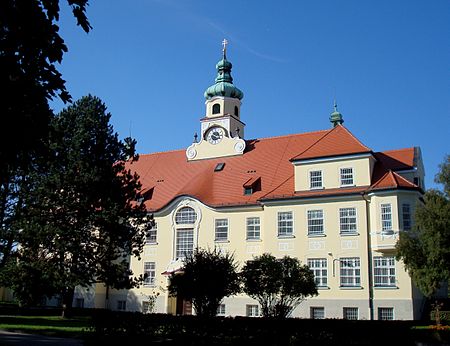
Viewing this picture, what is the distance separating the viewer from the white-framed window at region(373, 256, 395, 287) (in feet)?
107

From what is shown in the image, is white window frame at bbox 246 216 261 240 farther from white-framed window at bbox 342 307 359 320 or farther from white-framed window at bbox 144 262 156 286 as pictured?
white-framed window at bbox 144 262 156 286

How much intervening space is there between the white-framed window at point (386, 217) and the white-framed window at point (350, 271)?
8.77 feet

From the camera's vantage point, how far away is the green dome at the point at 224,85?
47812 mm

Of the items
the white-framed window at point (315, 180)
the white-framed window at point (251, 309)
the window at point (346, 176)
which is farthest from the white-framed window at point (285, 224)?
the white-framed window at point (251, 309)

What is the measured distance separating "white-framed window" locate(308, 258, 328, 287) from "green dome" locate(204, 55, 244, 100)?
1887 cm

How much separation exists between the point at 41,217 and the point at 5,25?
22450mm

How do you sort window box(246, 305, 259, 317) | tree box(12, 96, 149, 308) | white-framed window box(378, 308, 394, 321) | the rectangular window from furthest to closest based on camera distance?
the rectangular window, window box(246, 305, 259, 317), white-framed window box(378, 308, 394, 321), tree box(12, 96, 149, 308)

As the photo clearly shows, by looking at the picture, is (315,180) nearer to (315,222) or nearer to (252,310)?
(315,222)

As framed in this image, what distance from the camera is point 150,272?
4116 cm

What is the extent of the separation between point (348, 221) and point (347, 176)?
307 centimetres

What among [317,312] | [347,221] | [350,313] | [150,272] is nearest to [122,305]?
[150,272]

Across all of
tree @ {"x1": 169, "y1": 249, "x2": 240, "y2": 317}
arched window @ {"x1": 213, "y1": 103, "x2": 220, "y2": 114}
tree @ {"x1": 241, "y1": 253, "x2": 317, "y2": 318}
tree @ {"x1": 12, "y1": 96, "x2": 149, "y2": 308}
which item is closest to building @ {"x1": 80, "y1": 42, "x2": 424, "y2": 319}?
arched window @ {"x1": 213, "y1": 103, "x2": 220, "y2": 114}

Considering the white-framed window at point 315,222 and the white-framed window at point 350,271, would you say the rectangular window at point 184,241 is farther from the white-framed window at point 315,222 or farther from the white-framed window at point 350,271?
the white-framed window at point 350,271

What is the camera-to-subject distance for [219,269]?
23.1 metres
